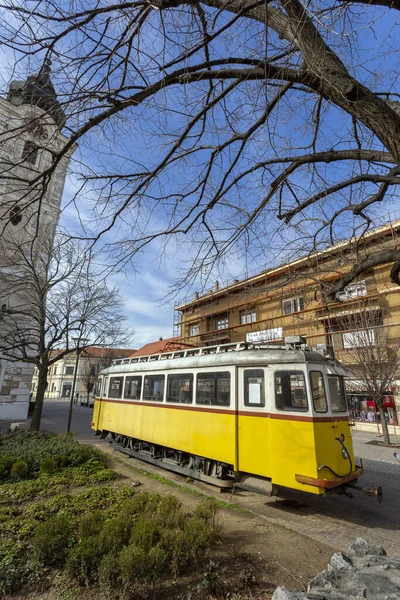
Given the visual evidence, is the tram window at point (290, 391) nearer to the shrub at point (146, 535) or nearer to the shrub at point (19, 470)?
the shrub at point (146, 535)

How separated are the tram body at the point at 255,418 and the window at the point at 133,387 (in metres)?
1.21

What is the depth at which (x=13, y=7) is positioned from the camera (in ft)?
8.37

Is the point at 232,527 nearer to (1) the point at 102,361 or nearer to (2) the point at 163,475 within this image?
(2) the point at 163,475

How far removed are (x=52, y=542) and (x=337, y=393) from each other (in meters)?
5.52

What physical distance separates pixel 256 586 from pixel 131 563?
4.59 feet

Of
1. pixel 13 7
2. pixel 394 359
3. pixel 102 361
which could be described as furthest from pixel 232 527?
pixel 102 361

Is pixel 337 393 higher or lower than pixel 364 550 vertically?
higher

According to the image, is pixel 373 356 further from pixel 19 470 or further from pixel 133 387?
pixel 19 470

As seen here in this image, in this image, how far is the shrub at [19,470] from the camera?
26.6 feet

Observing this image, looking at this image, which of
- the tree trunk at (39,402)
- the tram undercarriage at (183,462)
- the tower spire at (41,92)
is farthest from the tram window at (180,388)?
the tree trunk at (39,402)

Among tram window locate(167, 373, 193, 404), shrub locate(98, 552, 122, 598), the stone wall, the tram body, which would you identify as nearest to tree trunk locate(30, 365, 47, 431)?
the tram body

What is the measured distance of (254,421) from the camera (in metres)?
6.69

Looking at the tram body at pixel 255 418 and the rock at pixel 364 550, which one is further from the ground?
the tram body at pixel 255 418

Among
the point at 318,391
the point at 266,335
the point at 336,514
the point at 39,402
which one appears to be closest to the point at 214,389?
the point at 318,391
